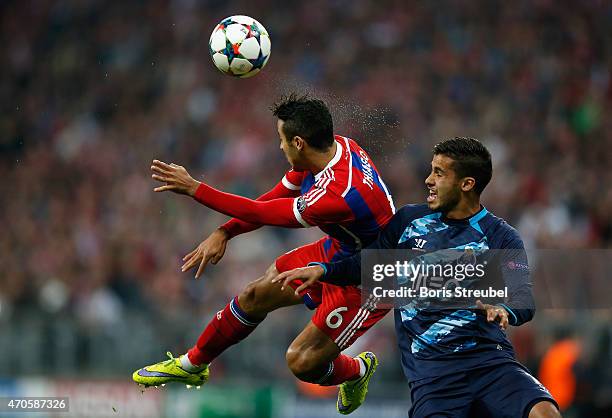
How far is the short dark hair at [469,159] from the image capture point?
20.2ft

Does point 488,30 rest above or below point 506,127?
above

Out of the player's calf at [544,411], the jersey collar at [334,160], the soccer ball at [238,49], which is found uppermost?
the soccer ball at [238,49]

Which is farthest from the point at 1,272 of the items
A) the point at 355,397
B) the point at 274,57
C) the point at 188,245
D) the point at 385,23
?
the point at 355,397

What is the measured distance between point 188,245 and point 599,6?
20.3 feet

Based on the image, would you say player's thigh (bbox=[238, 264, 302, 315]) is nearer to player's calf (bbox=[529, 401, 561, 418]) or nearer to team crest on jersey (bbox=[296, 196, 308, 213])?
team crest on jersey (bbox=[296, 196, 308, 213])

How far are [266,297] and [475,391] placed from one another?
1.81m

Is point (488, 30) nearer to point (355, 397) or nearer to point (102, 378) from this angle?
point (102, 378)

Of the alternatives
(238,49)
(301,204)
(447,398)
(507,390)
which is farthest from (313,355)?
(238,49)

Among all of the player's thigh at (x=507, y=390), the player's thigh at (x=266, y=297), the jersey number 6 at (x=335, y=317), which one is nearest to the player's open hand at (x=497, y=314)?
the player's thigh at (x=507, y=390)

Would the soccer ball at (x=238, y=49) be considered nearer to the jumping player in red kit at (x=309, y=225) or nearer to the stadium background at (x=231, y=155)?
the jumping player in red kit at (x=309, y=225)

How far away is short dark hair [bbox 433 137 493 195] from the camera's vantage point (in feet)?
20.2

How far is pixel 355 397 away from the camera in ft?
25.8

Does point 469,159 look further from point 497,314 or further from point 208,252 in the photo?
point 208,252

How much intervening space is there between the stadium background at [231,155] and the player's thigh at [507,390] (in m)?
3.19
